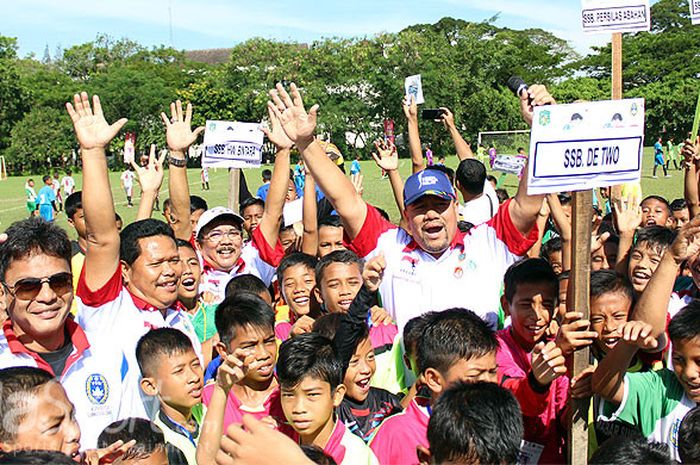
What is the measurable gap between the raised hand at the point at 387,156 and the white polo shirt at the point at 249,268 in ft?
3.73

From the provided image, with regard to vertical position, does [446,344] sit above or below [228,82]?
below

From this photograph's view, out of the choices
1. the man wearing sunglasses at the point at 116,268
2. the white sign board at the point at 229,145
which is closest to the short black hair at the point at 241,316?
the man wearing sunglasses at the point at 116,268

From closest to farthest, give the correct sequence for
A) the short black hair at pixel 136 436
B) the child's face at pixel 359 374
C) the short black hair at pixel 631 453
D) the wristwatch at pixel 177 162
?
the short black hair at pixel 631 453, the short black hair at pixel 136 436, the child's face at pixel 359 374, the wristwatch at pixel 177 162

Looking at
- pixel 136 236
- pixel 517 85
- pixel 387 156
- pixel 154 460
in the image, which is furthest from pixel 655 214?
pixel 154 460

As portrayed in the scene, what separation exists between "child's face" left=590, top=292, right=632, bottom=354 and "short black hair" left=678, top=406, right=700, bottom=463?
1059 millimetres

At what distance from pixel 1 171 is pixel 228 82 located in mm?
18431

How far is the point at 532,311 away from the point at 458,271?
52 centimetres

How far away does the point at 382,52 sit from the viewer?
188ft

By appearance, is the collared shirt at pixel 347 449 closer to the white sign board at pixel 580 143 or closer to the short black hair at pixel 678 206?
the white sign board at pixel 580 143

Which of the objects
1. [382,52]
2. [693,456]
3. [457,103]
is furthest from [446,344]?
[382,52]

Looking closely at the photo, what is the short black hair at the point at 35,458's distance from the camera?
2273mm

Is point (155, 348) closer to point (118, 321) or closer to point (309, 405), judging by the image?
point (118, 321)

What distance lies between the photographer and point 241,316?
157 inches

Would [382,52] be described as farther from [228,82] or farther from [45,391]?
[45,391]
